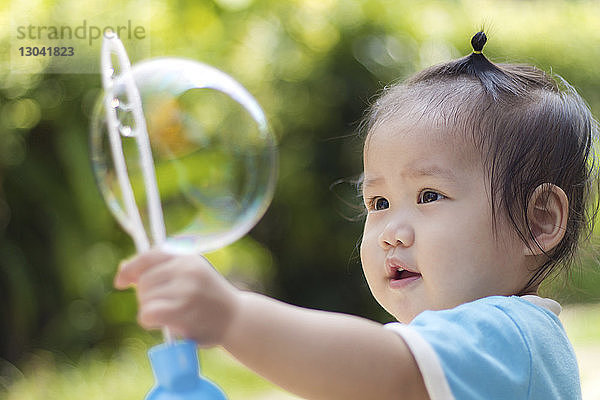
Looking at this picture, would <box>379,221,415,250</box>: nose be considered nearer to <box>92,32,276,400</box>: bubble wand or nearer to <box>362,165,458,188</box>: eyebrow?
<box>362,165,458,188</box>: eyebrow

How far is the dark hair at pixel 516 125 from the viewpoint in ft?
3.70

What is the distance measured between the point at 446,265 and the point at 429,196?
100 mm

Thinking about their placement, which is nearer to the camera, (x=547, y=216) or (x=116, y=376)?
(x=547, y=216)

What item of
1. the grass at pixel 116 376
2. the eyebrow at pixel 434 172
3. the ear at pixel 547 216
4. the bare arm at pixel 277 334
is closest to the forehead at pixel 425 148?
the eyebrow at pixel 434 172

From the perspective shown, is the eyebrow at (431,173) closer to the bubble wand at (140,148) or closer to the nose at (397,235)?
the nose at (397,235)

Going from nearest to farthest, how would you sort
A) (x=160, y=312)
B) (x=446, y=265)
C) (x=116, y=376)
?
(x=160, y=312) → (x=446, y=265) → (x=116, y=376)

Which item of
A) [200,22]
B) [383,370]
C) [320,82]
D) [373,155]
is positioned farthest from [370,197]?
[200,22]

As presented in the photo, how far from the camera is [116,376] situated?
2934mm

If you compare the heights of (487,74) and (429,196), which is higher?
(487,74)

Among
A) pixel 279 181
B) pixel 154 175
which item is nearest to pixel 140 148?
pixel 154 175

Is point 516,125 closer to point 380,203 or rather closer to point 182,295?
point 380,203

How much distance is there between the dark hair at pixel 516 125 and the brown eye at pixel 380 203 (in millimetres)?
116

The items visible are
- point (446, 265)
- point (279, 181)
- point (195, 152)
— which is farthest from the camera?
point (279, 181)

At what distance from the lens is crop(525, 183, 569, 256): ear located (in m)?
1.15
